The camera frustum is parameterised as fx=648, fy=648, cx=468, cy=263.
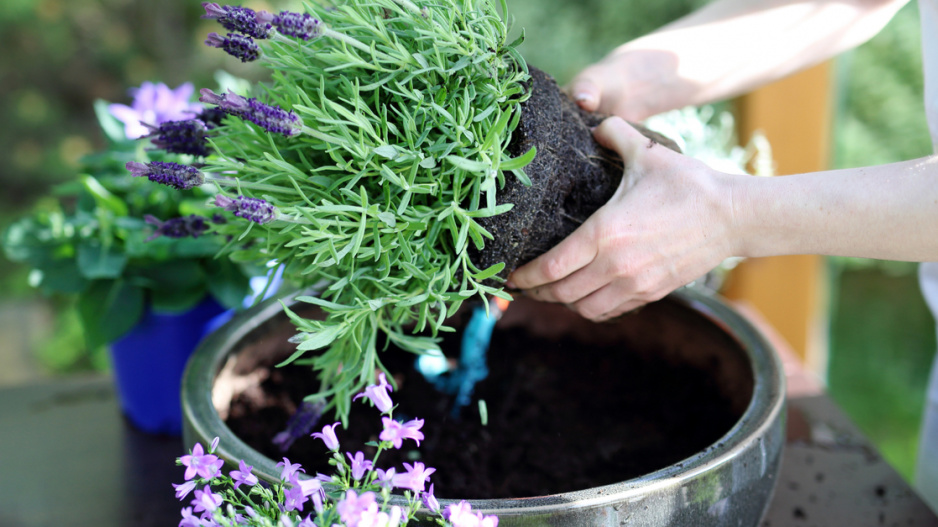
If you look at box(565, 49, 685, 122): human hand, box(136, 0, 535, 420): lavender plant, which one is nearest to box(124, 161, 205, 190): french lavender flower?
box(136, 0, 535, 420): lavender plant

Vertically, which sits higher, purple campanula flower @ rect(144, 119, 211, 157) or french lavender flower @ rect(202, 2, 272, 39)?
french lavender flower @ rect(202, 2, 272, 39)

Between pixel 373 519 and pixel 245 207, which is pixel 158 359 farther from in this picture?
pixel 373 519

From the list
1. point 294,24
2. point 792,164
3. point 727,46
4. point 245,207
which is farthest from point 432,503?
point 792,164

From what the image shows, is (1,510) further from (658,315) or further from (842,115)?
(842,115)

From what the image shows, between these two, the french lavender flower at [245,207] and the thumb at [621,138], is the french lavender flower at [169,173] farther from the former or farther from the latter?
the thumb at [621,138]

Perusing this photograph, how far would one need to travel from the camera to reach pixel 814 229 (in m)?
0.62

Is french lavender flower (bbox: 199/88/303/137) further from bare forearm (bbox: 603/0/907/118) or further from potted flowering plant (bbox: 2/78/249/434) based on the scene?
bare forearm (bbox: 603/0/907/118)

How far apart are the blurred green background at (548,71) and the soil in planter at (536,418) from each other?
1563 mm

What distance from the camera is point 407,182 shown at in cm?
59

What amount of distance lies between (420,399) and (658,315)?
35cm

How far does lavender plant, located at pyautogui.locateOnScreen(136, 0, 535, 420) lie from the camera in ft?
1.82

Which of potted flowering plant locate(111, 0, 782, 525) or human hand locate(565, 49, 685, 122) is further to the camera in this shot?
human hand locate(565, 49, 685, 122)

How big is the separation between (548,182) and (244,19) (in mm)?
314

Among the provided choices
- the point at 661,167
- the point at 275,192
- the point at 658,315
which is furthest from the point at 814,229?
the point at 275,192
